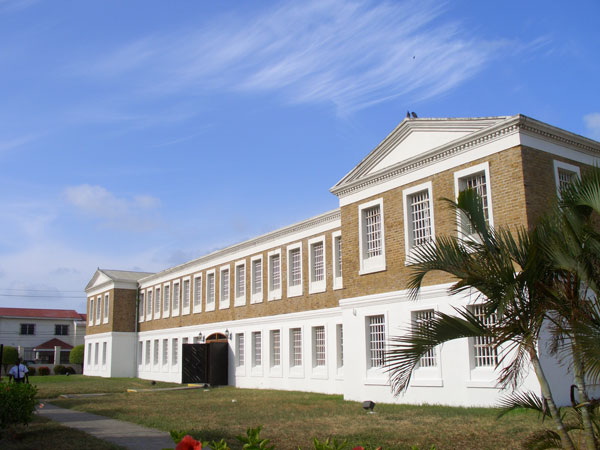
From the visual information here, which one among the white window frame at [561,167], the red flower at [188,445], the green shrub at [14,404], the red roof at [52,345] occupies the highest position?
the white window frame at [561,167]

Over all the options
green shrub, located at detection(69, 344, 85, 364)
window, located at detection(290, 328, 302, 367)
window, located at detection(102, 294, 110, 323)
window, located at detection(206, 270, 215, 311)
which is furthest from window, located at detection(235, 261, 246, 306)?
green shrub, located at detection(69, 344, 85, 364)

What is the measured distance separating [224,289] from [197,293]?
4.39 metres

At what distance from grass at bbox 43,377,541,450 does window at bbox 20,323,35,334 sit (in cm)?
5469

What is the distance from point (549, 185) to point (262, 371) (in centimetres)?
1867

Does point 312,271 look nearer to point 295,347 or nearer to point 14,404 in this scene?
point 295,347

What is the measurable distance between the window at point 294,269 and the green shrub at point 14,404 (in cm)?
1658

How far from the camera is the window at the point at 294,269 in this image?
28672mm

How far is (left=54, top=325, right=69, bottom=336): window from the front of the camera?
7288 cm

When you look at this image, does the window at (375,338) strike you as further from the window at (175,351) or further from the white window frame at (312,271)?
the window at (175,351)

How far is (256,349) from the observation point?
31.8 metres

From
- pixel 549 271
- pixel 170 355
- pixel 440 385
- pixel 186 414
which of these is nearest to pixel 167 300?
pixel 170 355

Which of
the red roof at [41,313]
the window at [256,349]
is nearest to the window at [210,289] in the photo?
the window at [256,349]

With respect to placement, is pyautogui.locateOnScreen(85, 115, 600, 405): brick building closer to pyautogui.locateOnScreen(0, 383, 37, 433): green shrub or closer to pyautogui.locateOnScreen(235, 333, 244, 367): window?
pyautogui.locateOnScreen(235, 333, 244, 367): window

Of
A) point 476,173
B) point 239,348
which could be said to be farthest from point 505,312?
point 239,348
